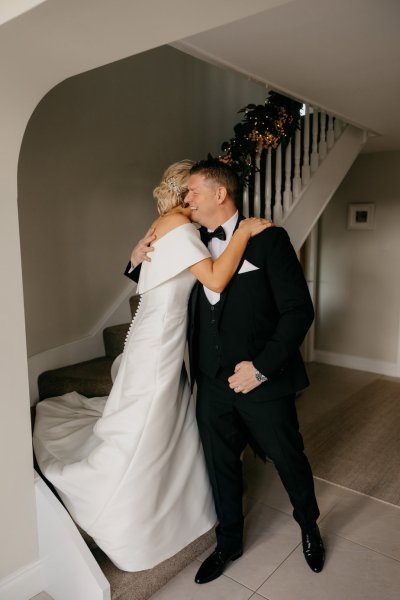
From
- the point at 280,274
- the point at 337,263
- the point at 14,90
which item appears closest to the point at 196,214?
the point at 280,274

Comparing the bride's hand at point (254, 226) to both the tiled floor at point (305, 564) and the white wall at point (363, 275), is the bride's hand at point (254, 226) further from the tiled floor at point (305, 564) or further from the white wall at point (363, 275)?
the white wall at point (363, 275)

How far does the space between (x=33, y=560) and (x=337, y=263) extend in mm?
4478

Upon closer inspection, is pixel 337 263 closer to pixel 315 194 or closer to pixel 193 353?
pixel 315 194

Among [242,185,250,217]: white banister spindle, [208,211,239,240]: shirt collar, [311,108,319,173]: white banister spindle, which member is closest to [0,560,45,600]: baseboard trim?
[208,211,239,240]: shirt collar

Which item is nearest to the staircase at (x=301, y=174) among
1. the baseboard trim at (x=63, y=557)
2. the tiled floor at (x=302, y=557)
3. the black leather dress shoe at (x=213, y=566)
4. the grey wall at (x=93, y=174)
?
the grey wall at (x=93, y=174)

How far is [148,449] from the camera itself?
2164 mm

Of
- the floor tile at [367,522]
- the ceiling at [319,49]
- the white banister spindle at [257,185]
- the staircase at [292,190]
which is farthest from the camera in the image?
the white banister spindle at [257,185]

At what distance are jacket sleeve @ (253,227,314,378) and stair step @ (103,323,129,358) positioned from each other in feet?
5.55

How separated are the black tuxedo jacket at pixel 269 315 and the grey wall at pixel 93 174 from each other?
5.12 feet

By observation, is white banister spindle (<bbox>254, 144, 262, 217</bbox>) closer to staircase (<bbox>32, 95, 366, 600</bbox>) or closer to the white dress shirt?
staircase (<bbox>32, 95, 366, 600</bbox>)

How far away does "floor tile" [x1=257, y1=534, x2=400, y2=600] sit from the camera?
2.26 m

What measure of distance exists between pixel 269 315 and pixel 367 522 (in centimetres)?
147

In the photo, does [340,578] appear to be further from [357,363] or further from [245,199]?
[357,363]

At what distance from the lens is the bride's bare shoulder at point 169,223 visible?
7.18ft
